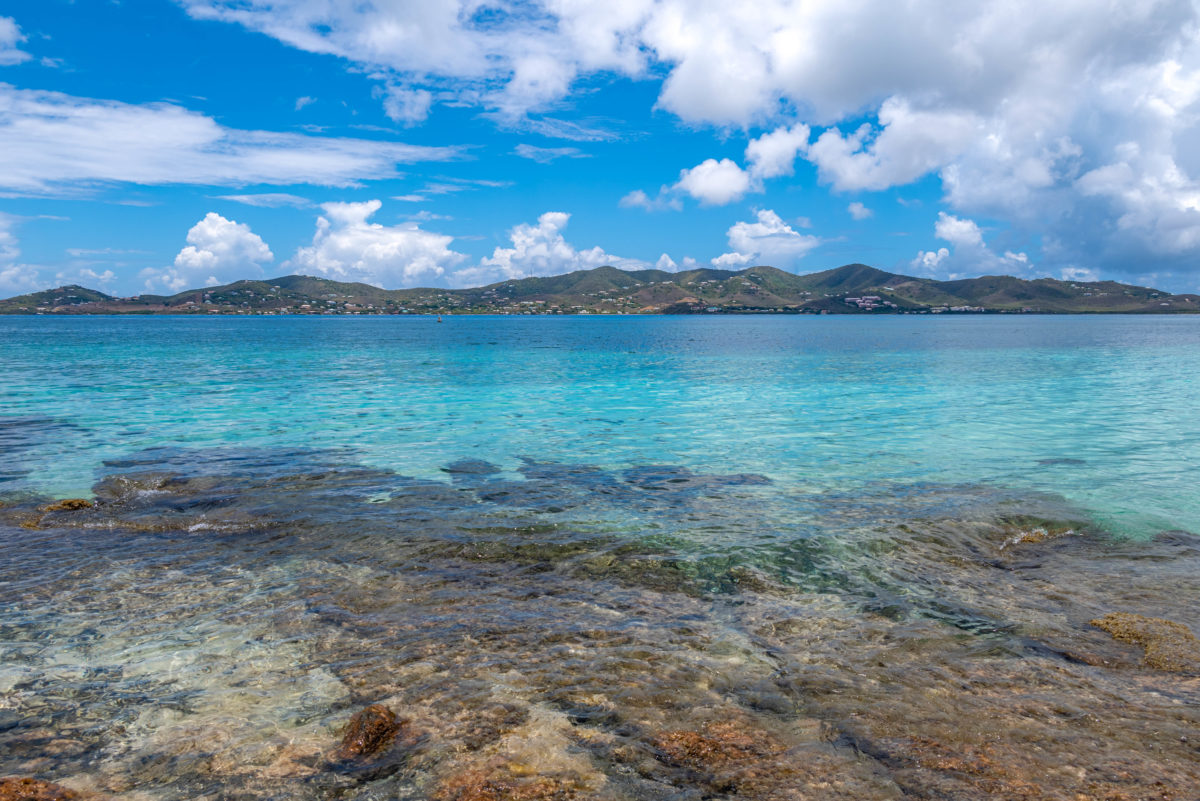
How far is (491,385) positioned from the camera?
1964 inches

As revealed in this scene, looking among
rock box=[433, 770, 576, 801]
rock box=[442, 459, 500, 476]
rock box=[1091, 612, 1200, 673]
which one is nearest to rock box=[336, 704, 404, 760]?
rock box=[433, 770, 576, 801]

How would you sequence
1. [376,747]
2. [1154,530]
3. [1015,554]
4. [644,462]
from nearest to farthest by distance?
[376,747] < [1015,554] < [1154,530] < [644,462]

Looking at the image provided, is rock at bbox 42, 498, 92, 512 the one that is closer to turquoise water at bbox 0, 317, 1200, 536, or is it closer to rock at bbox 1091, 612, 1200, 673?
turquoise water at bbox 0, 317, 1200, 536

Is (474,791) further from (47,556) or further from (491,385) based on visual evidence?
(491,385)

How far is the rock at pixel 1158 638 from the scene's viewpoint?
8.84 meters

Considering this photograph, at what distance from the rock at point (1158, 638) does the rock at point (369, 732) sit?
1003cm

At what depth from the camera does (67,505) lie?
16625 millimetres

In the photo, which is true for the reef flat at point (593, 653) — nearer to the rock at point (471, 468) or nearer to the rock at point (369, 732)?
the rock at point (369, 732)

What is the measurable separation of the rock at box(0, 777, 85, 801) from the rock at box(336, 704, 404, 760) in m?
2.36

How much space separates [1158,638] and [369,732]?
1114 centimetres

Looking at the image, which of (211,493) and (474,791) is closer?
(474,791)

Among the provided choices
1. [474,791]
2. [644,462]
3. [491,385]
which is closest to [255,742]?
[474,791]

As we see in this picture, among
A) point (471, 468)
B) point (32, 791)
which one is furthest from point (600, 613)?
point (471, 468)

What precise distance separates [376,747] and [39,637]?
6.67 metres
